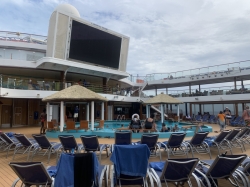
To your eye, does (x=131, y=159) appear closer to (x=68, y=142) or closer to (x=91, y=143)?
(x=91, y=143)

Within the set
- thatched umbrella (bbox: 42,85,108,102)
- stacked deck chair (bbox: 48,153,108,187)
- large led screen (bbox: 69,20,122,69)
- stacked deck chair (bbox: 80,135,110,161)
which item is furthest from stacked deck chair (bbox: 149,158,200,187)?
large led screen (bbox: 69,20,122,69)

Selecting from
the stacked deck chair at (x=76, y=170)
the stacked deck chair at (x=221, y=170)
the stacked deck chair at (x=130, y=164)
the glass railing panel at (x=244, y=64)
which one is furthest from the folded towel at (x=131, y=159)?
the glass railing panel at (x=244, y=64)

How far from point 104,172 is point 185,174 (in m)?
1.46

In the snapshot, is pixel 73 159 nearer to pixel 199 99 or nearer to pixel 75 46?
pixel 75 46

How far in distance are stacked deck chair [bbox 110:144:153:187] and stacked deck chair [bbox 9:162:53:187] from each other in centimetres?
106

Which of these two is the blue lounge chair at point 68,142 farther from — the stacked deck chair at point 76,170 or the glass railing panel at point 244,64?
the glass railing panel at point 244,64

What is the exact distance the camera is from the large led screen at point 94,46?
63.9 ft

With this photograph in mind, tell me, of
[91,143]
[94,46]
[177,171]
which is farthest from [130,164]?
[94,46]

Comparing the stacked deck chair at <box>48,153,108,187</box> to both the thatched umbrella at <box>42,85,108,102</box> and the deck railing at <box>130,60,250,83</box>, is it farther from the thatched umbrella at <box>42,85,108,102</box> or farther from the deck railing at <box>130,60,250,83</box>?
the deck railing at <box>130,60,250,83</box>

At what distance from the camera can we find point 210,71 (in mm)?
22500

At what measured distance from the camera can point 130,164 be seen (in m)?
3.52

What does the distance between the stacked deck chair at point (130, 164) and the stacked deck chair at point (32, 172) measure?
1.06m

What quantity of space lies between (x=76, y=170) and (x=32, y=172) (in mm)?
711

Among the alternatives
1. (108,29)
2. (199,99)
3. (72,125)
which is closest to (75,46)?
(108,29)
